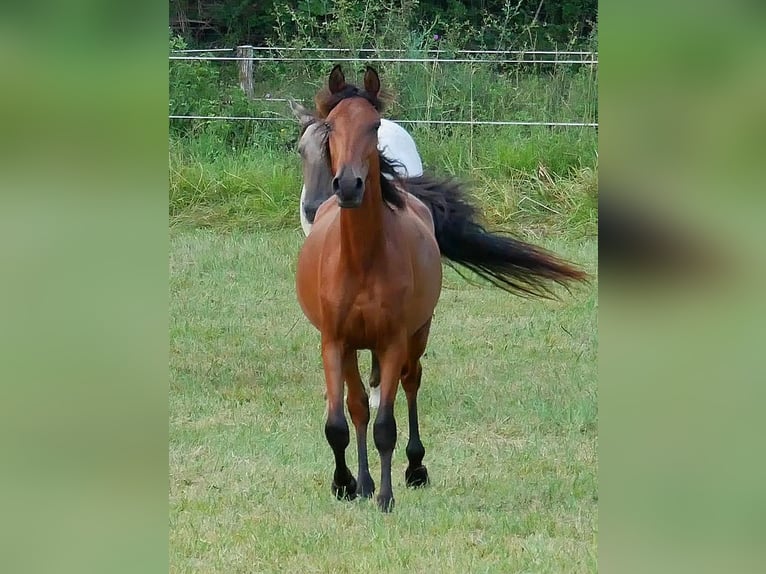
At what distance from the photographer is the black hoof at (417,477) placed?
4.15 meters

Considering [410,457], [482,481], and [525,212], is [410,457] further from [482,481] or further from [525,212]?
[525,212]

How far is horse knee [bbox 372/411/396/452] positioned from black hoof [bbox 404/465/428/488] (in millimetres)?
356

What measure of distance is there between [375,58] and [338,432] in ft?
22.2

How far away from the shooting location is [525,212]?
8.94m

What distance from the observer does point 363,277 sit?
11.9 feet

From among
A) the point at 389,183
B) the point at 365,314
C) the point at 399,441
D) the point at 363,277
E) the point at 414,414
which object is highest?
the point at 389,183

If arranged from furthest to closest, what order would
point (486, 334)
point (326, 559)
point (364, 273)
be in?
point (486, 334) < point (364, 273) < point (326, 559)
